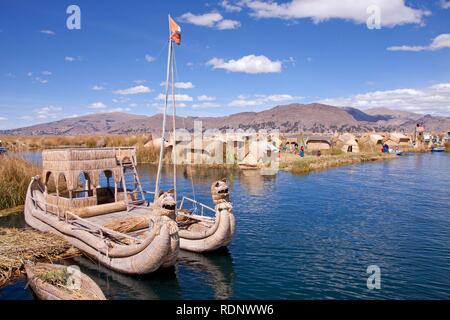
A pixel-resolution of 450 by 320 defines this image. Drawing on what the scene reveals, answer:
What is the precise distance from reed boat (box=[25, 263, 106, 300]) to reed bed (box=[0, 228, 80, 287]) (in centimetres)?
145

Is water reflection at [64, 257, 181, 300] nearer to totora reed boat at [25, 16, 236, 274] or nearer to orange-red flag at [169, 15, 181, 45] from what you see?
totora reed boat at [25, 16, 236, 274]

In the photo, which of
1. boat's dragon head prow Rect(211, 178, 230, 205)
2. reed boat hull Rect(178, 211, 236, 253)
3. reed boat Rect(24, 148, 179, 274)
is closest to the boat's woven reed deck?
reed boat Rect(24, 148, 179, 274)

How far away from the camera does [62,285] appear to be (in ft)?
33.8

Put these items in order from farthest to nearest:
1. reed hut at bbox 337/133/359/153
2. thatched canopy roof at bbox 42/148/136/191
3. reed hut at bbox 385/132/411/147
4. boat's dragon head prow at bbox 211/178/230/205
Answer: reed hut at bbox 385/132/411/147 → reed hut at bbox 337/133/359/153 → thatched canopy roof at bbox 42/148/136/191 → boat's dragon head prow at bbox 211/178/230/205

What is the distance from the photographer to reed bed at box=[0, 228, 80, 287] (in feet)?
40.9

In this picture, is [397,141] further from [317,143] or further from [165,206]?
[165,206]

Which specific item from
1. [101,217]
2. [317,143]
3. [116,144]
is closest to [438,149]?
[317,143]

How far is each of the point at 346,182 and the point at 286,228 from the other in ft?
54.8

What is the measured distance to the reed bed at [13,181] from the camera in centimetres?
2217

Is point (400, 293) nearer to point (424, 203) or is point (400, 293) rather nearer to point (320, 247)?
point (320, 247)

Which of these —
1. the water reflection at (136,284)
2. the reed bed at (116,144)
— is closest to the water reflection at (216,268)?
the water reflection at (136,284)

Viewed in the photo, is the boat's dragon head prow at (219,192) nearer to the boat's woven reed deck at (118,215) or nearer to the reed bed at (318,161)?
the boat's woven reed deck at (118,215)

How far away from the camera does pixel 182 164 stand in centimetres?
4697
